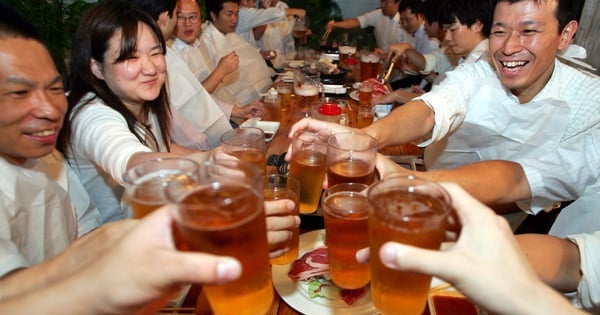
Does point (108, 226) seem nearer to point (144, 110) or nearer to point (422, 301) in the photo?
point (422, 301)

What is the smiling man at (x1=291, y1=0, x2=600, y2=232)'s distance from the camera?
1.72 metres

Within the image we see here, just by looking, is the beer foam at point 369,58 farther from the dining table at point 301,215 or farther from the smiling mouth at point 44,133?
the smiling mouth at point 44,133

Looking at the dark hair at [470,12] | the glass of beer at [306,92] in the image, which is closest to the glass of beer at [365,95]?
the glass of beer at [306,92]

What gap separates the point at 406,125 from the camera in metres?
2.00

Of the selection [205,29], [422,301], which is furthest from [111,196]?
[205,29]

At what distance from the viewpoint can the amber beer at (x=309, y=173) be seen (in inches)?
53.0

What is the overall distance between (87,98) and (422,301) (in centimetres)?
184

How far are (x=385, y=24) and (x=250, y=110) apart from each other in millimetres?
4079

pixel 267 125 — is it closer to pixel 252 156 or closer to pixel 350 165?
pixel 252 156

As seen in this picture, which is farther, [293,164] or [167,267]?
[293,164]

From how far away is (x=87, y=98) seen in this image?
1921mm

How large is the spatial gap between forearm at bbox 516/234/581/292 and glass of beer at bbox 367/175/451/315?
681 mm

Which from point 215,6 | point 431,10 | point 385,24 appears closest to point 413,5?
point 431,10

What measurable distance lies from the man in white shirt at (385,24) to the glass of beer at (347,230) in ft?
17.3
